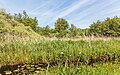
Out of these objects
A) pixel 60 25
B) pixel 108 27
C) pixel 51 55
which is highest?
pixel 60 25

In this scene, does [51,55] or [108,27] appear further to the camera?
[108,27]

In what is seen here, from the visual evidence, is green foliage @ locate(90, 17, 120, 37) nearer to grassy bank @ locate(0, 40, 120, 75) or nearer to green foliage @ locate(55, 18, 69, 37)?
green foliage @ locate(55, 18, 69, 37)

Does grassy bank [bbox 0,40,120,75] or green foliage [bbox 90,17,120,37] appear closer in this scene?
grassy bank [bbox 0,40,120,75]

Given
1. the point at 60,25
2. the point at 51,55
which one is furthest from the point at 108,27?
the point at 51,55

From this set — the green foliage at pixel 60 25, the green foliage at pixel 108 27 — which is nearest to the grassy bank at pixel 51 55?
the green foliage at pixel 60 25

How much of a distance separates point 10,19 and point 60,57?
405 inches

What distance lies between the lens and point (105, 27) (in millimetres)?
41812

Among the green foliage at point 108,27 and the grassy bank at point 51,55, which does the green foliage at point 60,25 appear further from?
the grassy bank at point 51,55

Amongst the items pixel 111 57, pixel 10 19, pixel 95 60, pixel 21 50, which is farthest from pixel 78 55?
pixel 10 19

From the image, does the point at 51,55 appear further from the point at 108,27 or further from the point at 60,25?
the point at 108,27

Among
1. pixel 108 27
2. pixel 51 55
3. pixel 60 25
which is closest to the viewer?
pixel 51 55

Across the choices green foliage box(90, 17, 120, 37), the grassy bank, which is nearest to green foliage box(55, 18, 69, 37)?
green foliage box(90, 17, 120, 37)

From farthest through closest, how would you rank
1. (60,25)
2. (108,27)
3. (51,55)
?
(108,27) → (60,25) → (51,55)

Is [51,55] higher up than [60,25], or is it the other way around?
[60,25]
